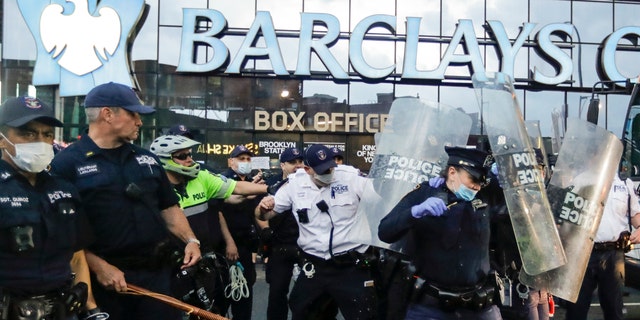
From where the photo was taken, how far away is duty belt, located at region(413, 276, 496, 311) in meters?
4.20

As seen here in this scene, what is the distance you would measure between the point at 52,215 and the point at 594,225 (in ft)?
10.5

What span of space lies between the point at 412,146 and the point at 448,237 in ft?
2.90

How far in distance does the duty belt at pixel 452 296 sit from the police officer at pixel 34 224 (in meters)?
2.03

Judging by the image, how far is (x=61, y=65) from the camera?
59.7 feet

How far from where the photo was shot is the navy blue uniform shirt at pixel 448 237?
4.17m

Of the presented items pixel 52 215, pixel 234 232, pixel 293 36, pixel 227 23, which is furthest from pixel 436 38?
pixel 52 215

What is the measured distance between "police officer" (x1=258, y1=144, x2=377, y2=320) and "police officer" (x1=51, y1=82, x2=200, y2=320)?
1.78m

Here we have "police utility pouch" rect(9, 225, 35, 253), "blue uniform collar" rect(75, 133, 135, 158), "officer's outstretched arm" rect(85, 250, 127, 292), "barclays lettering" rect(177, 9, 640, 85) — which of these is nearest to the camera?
"police utility pouch" rect(9, 225, 35, 253)

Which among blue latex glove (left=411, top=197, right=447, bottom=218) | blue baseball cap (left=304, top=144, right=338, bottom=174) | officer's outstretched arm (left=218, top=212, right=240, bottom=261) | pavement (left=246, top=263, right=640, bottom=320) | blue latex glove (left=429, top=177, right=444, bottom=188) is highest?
blue baseball cap (left=304, top=144, right=338, bottom=174)

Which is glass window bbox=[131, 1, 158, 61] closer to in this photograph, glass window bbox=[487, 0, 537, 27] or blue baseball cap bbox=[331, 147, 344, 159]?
glass window bbox=[487, 0, 537, 27]

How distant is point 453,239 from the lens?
4.18 meters

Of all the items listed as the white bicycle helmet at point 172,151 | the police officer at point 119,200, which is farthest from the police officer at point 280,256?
the police officer at point 119,200

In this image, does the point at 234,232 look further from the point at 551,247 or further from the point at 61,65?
the point at 61,65

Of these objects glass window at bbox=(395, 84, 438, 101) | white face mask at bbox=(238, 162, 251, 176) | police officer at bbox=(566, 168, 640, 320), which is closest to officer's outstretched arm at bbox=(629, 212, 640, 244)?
police officer at bbox=(566, 168, 640, 320)
